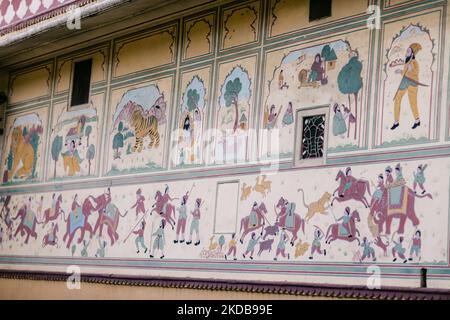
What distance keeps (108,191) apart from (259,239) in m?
3.34

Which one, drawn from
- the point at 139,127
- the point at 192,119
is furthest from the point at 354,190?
the point at 139,127

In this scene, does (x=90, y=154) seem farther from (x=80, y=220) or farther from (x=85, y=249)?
(x=85, y=249)

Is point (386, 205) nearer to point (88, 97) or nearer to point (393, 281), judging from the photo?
point (393, 281)

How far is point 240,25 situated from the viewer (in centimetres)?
1210

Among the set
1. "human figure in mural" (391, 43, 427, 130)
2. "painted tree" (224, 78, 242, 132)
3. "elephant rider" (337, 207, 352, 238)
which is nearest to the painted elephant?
"elephant rider" (337, 207, 352, 238)

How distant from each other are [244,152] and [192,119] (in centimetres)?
122

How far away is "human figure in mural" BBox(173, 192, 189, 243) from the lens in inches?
485

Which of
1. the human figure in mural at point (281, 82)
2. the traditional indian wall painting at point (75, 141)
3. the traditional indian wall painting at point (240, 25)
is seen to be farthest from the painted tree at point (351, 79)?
the traditional indian wall painting at point (75, 141)

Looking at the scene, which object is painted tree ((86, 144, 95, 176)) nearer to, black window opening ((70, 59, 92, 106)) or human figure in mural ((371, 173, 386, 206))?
black window opening ((70, 59, 92, 106))

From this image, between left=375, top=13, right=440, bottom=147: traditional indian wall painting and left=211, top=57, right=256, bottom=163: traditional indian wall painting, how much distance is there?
2059mm

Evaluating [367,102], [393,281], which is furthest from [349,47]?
[393,281]

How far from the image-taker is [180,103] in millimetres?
12867

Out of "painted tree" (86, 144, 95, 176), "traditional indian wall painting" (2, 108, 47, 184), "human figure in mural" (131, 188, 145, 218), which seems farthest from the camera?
"traditional indian wall painting" (2, 108, 47, 184)
